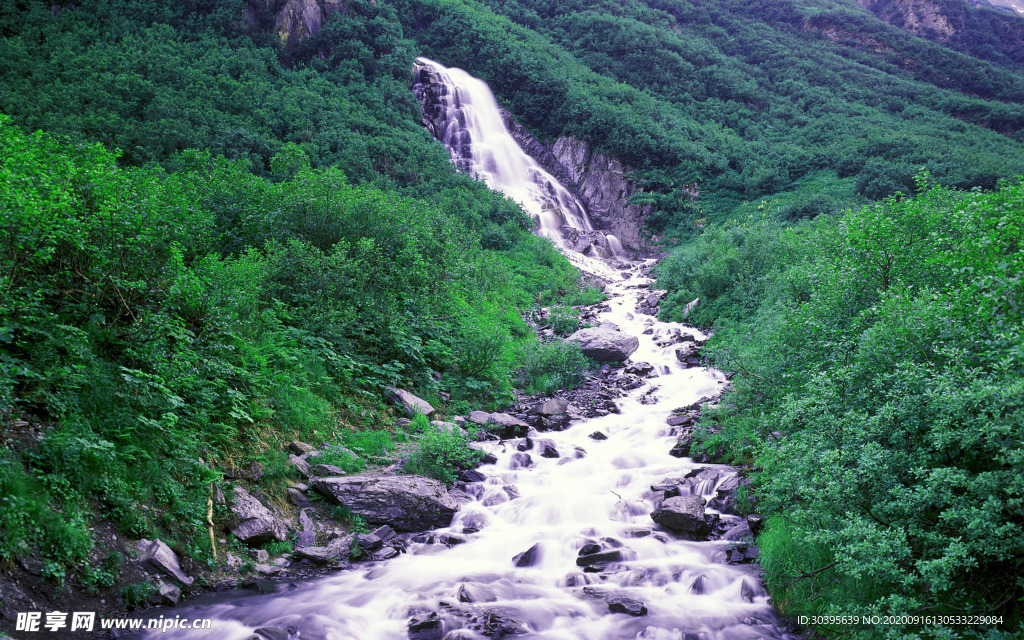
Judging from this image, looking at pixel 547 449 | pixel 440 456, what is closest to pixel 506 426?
pixel 547 449

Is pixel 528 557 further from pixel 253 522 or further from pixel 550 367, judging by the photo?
pixel 550 367

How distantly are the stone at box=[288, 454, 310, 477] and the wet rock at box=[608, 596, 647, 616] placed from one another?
494cm

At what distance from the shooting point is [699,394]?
574 inches

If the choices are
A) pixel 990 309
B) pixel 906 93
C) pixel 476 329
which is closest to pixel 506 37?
pixel 906 93

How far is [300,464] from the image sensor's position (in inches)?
348

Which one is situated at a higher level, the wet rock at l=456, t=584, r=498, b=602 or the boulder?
the boulder

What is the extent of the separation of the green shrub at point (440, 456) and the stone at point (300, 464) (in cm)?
166

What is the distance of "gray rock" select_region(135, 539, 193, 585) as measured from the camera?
6.19 meters

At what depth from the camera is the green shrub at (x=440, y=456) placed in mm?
9789

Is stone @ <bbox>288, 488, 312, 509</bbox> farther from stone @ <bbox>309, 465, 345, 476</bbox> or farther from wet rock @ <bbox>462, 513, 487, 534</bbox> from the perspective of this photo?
wet rock @ <bbox>462, 513, 487, 534</bbox>

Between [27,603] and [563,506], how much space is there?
6912 mm

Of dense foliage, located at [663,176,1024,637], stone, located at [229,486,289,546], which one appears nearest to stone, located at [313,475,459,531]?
stone, located at [229,486,289,546]

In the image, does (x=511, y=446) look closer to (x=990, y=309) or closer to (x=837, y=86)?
(x=990, y=309)

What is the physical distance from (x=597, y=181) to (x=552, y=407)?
31.3 metres
